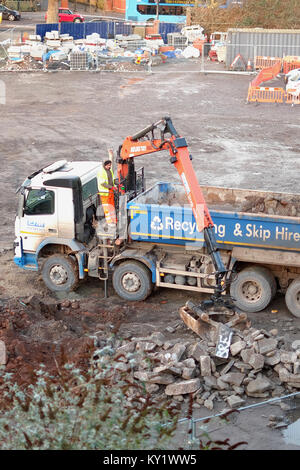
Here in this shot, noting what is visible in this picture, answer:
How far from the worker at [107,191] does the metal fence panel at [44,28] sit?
34332 millimetres

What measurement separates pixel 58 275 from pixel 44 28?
115 ft

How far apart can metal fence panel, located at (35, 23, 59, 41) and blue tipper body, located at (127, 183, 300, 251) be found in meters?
34.7

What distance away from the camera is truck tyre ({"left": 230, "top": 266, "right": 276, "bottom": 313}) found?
42.2 feet

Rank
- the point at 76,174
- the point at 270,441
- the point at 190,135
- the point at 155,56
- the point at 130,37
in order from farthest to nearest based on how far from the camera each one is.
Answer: the point at 130,37
the point at 155,56
the point at 190,135
the point at 76,174
the point at 270,441

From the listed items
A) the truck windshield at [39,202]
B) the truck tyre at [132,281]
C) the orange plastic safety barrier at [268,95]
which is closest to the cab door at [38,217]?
the truck windshield at [39,202]

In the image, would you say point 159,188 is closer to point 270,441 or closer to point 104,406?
point 270,441

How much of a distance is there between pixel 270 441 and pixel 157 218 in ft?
17.5

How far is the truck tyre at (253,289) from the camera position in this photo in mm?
12867

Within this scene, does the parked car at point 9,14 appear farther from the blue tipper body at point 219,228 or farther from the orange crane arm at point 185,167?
the blue tipper body at point 219,228

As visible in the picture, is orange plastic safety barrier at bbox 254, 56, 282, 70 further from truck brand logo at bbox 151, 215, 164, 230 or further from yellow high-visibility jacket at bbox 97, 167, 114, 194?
truck brand logo at bbox 151, 215, 164, 230

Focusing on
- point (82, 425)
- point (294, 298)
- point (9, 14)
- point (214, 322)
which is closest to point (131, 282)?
point (214, 322)

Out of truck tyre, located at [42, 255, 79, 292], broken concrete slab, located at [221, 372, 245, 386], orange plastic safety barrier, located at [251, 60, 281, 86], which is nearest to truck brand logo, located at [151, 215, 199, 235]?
truck tyre, located at [42, 255, 79, 292]

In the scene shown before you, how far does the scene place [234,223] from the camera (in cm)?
1261
